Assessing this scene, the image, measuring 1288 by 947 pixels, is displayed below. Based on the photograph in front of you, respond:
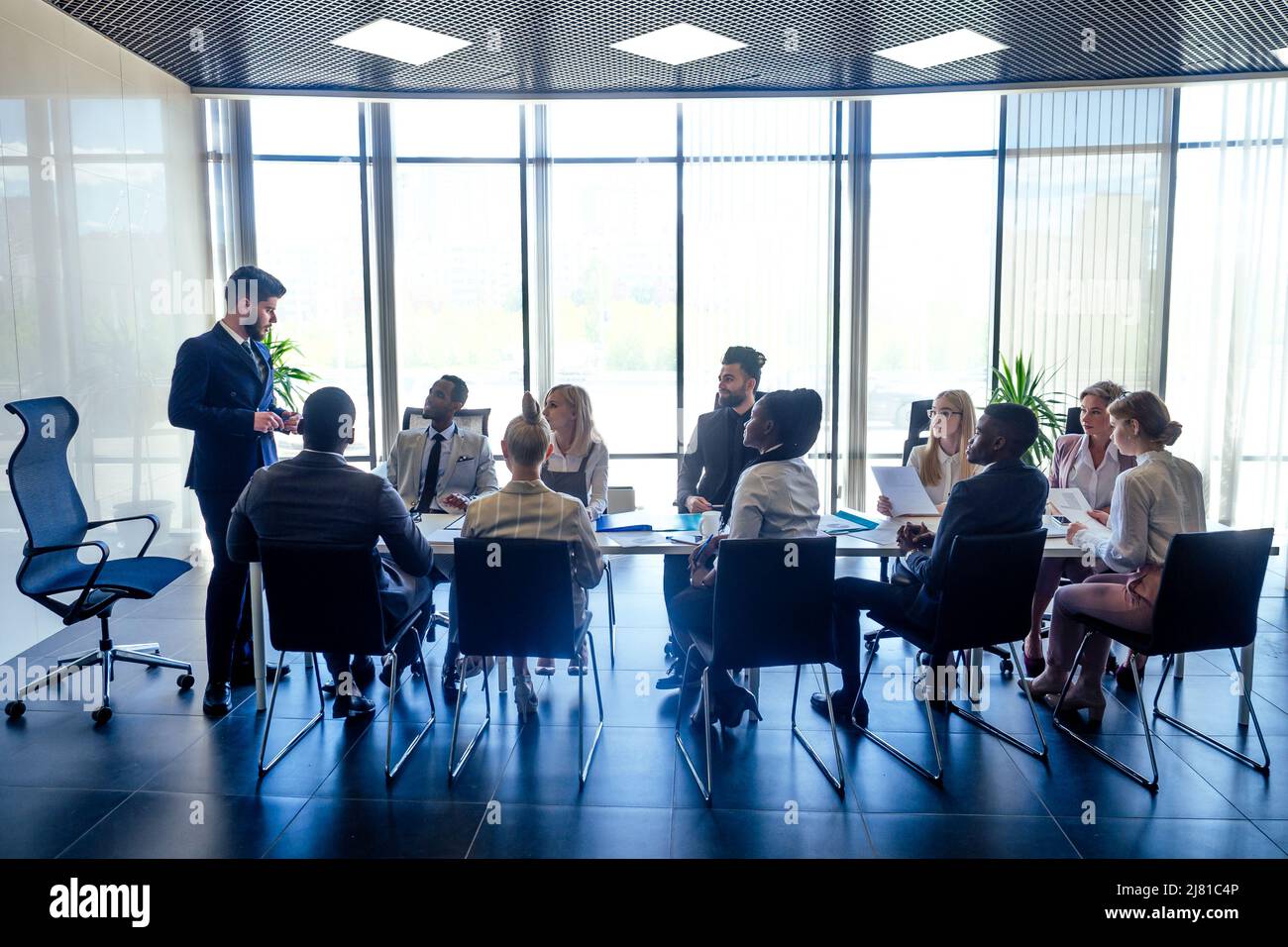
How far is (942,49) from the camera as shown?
18.9 feet

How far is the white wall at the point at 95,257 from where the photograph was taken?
4.61 metres

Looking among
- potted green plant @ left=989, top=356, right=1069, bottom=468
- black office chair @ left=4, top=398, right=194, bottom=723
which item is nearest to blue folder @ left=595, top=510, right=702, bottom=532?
black office chair @ left=4, top=398, right=194, bottom=723

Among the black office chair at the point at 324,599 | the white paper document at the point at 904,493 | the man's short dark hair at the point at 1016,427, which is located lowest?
the black office chair at the point at 324,599

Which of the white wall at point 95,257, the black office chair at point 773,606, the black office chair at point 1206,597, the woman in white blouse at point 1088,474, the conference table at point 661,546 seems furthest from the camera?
the white wall at point 95,257

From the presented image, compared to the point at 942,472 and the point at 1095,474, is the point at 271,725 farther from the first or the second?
the point at 1095,474

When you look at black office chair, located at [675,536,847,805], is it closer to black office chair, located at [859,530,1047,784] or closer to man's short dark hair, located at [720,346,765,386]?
black office chair, located at [859,530,1047,784]

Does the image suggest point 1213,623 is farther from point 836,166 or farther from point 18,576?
point 836,166

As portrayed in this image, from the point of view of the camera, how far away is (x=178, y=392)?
13.5 ft

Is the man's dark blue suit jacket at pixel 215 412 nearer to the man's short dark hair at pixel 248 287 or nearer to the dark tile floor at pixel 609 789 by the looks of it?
the man's short dark hair at pixel 248 287

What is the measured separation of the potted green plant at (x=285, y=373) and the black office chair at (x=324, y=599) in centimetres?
412

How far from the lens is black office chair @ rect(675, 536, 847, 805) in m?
3.09

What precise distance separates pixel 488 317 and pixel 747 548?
5068 millimetres

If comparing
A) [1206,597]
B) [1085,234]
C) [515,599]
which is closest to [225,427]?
[515,599]

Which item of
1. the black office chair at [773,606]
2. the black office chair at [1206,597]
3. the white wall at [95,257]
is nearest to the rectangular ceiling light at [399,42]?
the white wall at [95,257]
